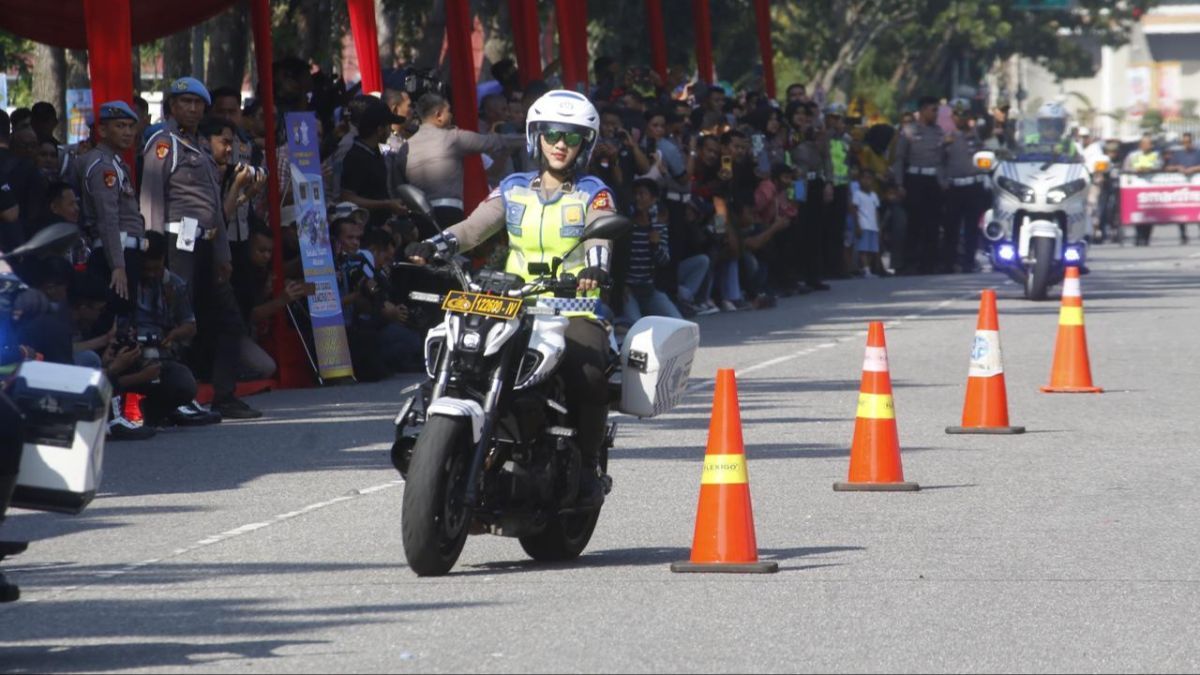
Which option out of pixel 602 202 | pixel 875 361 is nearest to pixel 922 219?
pixel 875 361

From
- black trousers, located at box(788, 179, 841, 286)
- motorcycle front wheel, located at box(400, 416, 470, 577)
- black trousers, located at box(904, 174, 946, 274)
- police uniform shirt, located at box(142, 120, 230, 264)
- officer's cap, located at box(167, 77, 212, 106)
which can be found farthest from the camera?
black trousers, located at box(904, 174, 946, 274)

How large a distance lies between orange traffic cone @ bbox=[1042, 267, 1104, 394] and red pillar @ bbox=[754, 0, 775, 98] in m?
16.8

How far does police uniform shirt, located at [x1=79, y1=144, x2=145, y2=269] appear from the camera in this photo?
15.1 meters

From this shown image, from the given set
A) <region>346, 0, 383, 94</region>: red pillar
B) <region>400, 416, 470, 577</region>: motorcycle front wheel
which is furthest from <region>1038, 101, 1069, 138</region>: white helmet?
<region>400, 416, 470, 577</region>: motorcycle front wheel

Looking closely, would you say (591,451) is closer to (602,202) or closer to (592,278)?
(592,278)

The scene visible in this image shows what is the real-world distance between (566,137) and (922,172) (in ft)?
78.7

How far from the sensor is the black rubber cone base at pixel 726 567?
956 cm

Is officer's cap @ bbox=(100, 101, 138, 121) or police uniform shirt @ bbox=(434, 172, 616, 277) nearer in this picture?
police uniform shirt @ bbox=(434, 172, 616, 277)

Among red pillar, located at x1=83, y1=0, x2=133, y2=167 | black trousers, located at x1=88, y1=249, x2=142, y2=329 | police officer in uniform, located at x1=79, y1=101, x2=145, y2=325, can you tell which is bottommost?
black trousers, located at x1=88, y1=249, x2=142, y2=329

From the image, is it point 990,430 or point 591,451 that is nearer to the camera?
point 591,451

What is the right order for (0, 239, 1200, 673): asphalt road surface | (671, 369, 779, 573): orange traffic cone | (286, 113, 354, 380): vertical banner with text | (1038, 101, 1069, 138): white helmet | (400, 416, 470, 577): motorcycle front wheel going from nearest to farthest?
(0, 239, 1200, 673): asphalt road surface → (400, 416, 470, 577): motorcycle front wheel → (671, 369, 779, 573): orange traffic cone → (286, 113, 354, 380): vertical banner with text → (1038, 101, 1069, 138): white helmet

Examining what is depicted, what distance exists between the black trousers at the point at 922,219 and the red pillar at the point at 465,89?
38.2 ft

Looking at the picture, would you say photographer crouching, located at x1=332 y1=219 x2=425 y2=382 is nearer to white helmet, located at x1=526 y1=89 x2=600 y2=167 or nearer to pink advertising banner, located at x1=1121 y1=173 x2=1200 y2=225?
white helmet, located at x1=526 y1=89 x2=600 y2=167

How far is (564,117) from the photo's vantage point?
1003 cm
